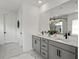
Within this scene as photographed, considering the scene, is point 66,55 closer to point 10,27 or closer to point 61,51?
point 61,51

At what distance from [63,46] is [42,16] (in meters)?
3.42

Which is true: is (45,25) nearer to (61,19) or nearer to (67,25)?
(61,19)

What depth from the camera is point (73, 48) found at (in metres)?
2.21

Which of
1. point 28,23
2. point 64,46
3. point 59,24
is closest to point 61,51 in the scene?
point 64,46

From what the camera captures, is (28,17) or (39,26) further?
(39,26)

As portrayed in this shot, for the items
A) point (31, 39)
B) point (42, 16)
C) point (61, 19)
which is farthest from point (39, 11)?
point (61, 19)

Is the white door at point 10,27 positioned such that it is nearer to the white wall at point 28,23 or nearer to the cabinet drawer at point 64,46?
the white wall at point 28,23

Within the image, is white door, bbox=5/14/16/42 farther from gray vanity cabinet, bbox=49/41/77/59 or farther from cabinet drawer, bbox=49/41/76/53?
cabinet drawer, bbox=49/41/76/53

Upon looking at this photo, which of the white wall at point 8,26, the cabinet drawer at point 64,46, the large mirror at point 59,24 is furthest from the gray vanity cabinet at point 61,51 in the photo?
the white wall at point 8,26

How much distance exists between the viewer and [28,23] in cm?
546

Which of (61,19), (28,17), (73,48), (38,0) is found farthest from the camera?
(28,17)

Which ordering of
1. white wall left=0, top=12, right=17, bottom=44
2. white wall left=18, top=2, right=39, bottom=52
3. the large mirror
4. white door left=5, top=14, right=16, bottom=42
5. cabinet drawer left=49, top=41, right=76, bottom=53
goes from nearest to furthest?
cabinet drawer left=49, top=41, right=76, bottom=53, the large mirror, white wall left=18, top=2, right=39, bottom=52, white wall left=0, top=12, right=17, bottom=44, white door left=5, top=14, right=16, bottom=42

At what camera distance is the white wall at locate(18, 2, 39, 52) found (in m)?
5.37

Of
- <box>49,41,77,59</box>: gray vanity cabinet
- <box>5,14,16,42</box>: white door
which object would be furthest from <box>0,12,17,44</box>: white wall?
<box>49,41,77,59</box>: gray vanity cabinet
